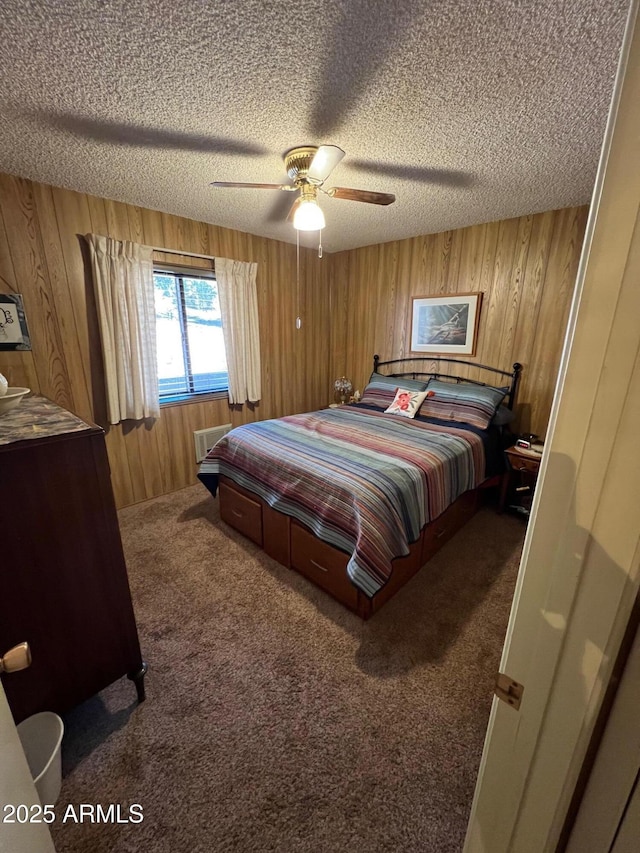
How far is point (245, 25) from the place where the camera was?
3.69 feet

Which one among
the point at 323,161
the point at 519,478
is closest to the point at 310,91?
the point at 323,161

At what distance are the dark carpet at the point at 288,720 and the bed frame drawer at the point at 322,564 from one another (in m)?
0.09

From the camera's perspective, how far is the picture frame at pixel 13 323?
224 centimetres

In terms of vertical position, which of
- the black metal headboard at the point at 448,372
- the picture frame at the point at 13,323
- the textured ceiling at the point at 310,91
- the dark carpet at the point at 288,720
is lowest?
the dark carpet at the point at 288,720

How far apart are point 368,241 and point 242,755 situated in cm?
417

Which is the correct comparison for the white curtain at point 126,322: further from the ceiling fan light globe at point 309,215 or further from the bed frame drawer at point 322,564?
the bed frame drawer at point 322,564

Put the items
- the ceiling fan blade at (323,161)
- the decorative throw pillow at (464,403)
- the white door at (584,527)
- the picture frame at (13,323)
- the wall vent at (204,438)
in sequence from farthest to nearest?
the wall vent at (204,438), the decorative throw pillow at (464,403), the picture frame at (13,323), the ceiling fan blade at (323,161), the white door at (584,527)

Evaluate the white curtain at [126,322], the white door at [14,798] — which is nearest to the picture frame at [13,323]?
the white curtain at [126,322]

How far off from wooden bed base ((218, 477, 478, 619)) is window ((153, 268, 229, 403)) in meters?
1.28

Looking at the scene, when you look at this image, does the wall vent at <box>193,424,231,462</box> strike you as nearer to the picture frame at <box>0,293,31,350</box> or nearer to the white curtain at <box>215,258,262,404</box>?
the white curtain at <box>215,258,262,404</box>

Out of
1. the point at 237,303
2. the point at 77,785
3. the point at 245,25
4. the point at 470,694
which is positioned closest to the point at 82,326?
the point at 237,303

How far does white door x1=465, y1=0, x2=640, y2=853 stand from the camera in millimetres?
392

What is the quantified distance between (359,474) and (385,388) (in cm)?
181

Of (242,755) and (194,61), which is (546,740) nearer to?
(242,755)
